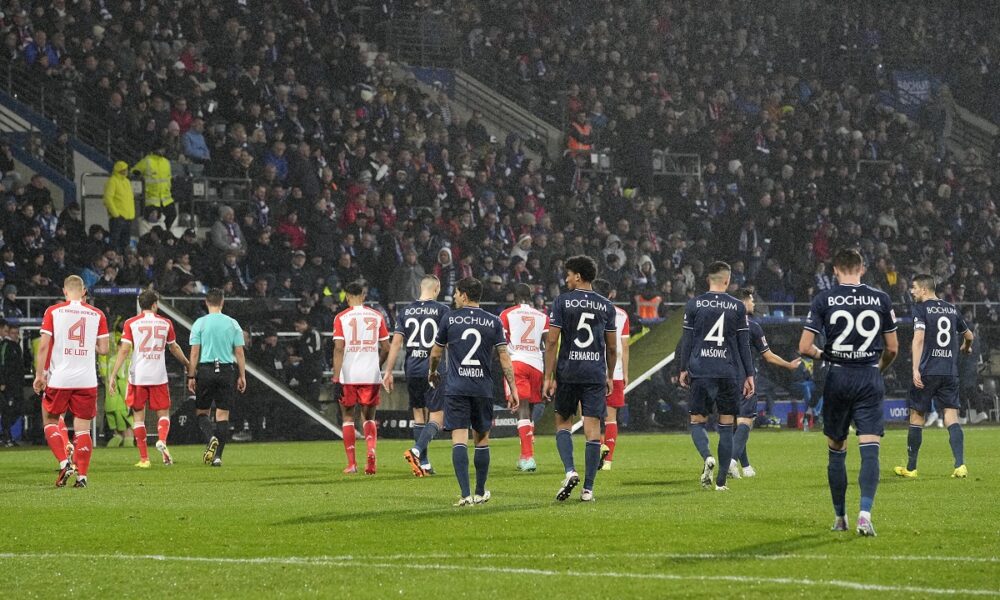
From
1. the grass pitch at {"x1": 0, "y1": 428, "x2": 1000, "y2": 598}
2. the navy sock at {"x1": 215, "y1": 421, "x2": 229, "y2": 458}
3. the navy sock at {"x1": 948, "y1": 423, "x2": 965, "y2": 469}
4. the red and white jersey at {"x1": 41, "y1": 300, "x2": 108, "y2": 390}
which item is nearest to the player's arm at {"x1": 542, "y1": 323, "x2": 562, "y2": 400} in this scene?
the grass pitch at {"x1": 0, "y1": 428, "x2": 1000, "y2": 598}

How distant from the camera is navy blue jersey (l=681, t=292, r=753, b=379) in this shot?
48.0 ft

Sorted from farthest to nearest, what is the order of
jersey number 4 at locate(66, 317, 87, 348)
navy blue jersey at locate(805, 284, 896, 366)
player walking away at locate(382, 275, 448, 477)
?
player walking away at locate(382, 275, 448, 477)
jersey number 4 at locate(66, 317, 87, 348)
navy blue jersey at locate(805, 284, 896, 366)

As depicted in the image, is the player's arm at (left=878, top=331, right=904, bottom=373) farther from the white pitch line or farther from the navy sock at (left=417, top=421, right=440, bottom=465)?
the navy sock at (left=417, top=421, right=440, bottom=465)

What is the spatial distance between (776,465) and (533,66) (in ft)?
71.6

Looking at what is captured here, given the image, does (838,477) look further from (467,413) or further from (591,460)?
(467,413)

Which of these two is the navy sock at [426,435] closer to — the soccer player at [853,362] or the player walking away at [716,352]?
the player walking away at [716,352]

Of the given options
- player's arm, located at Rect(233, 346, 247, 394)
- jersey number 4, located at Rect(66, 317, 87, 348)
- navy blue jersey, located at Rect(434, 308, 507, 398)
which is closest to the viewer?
navy blue jersey, located at Rect(434, 308, 507, 398)

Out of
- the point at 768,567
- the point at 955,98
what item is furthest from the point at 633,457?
the point at 955,98

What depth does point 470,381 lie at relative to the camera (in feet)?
41.5

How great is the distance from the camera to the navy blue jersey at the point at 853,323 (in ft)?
33.6

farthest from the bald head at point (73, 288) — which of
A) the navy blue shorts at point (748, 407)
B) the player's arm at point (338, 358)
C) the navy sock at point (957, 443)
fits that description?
the navy sock at point (957, 443)

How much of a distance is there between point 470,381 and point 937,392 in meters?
6.91

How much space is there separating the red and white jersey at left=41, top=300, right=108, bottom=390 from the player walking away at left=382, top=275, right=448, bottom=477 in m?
3.25

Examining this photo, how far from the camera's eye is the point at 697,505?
12.6 metres
